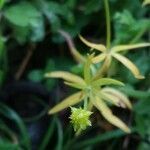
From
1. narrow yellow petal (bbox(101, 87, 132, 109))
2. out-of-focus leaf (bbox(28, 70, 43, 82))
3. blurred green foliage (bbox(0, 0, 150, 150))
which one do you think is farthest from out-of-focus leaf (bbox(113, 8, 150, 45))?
out-of-focus leaf (bbox(28, 70, 43, 82))

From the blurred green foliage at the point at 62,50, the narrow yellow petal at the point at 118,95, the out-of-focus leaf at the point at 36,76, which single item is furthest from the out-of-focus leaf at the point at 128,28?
the out-of-focus leaf at the point at 36,76

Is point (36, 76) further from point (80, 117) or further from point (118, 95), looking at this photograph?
point (80, 117)

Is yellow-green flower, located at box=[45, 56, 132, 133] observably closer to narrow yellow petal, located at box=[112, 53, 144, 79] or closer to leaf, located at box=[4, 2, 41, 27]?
narrow yellow petal, located at box=[112, 53, 144, 79]

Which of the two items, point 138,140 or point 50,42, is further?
point 50,42

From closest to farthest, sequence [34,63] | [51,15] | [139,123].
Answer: [139,123] < [51,15] < [34,63]

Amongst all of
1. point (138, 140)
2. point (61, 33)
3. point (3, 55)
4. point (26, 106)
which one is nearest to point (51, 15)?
point (61, 33)

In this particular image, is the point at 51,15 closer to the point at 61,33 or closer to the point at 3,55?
the point at 61,33

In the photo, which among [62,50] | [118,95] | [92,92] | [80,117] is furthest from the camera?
[62,50]

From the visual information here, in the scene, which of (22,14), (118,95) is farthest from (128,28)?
(22,14)

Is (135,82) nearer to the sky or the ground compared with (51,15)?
nearer to the ground
